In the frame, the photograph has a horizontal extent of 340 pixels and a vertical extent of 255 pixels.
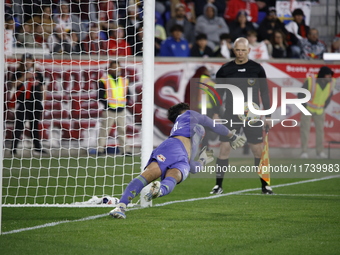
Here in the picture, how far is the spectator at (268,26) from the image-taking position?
18.5 meters

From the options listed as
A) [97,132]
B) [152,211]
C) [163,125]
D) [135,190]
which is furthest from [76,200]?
[163,125]

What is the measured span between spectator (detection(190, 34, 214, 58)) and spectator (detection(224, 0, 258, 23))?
A: 79.5 inches

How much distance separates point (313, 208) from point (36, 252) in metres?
3.87

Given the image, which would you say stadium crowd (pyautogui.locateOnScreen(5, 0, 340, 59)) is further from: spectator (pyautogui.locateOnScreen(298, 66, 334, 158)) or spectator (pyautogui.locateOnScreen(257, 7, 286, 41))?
spectator (pyautogui.locateOnScreen(298, 66, 334, 158))

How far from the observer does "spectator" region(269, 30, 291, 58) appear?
716 inches

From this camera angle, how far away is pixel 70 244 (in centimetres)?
527

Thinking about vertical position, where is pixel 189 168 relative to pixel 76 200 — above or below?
above

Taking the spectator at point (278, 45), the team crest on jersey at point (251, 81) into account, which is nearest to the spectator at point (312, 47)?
the spectator at point (278, 45)

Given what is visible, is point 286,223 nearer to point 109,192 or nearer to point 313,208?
point 313,208

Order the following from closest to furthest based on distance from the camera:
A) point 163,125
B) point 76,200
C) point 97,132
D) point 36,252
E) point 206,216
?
point 36,252
point 206,216
point 76,200
point 97,132
point 163,125

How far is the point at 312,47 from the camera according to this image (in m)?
18.4

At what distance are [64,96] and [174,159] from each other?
380 inches

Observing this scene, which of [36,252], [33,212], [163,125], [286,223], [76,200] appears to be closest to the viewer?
[36,252]

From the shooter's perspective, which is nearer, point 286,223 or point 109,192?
point 286,223
